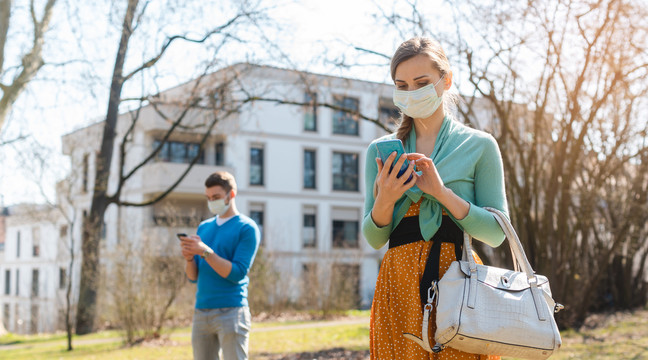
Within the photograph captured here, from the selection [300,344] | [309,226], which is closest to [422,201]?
[300,344]

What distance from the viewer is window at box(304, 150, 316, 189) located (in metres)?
41.7

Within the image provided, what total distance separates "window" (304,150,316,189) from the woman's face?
128 feet

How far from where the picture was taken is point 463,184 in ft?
8.06

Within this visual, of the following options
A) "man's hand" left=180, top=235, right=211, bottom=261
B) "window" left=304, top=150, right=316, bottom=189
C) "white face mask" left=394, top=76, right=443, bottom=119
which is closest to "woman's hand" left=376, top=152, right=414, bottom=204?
"white face mask" left=394, top=76, right=443, bottom=119

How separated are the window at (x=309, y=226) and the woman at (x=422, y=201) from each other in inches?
1518

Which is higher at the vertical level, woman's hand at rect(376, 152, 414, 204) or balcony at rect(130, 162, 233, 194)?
balcony at rect(130, 162, 233, 194)

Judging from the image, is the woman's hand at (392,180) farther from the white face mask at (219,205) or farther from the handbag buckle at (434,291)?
the white face mask at (219,205)

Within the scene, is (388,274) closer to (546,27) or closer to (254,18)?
(546,27)

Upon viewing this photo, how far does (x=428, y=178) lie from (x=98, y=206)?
1907 cm

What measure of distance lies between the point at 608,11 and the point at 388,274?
8655mm

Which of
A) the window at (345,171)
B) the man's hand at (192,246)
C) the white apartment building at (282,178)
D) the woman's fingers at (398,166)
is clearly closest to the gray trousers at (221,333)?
the man's hand at (192,246)

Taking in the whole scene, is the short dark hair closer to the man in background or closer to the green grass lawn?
the man in background

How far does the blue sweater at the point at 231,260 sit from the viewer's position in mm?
5332

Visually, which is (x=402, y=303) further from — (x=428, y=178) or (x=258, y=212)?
(x=258, y=212)
